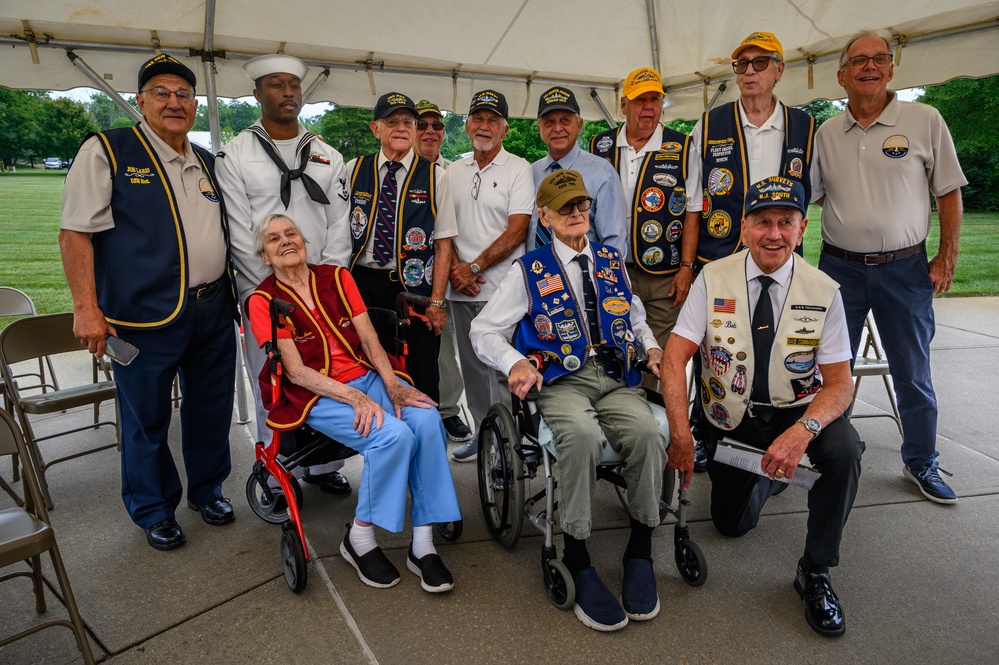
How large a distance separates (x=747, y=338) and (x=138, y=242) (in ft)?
7.58

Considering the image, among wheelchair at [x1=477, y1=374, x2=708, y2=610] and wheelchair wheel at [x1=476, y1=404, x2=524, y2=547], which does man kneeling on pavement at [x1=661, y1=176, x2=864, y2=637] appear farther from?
wheelchair wheel at [x1=476, y1=404, x2=524, y2=547]

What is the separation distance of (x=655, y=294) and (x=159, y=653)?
2.60 meters

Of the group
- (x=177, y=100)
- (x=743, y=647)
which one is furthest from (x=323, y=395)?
(x=743, y=647)

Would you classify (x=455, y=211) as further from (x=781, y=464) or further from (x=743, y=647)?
(x=743, y=647)

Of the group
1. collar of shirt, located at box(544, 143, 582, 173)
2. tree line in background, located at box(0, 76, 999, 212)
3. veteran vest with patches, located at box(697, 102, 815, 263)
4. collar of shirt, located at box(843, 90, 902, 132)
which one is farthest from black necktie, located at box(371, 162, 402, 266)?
tree line in background, located at box(0, 76, 999, 212)

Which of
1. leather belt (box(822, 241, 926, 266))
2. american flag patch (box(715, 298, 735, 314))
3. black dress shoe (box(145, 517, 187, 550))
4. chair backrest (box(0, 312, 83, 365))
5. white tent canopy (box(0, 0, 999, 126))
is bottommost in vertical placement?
black dress shoe (box(145, 517, 187, 550))

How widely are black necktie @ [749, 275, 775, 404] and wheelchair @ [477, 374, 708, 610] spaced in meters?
0.39

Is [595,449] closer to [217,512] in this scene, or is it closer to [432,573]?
[432,573]

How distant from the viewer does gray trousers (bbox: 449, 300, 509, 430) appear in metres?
3.50

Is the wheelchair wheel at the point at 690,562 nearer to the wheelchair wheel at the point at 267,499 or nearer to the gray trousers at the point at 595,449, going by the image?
the gray trousers at the point at 595,449

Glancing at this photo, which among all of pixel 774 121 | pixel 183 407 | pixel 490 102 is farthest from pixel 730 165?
pixel 183 407

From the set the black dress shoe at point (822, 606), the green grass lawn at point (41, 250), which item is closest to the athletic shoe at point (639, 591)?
the black dress shoe at point (822, 606)

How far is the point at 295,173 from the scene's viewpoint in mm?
2818

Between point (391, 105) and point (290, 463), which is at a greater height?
point (391, 105)
